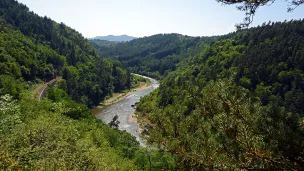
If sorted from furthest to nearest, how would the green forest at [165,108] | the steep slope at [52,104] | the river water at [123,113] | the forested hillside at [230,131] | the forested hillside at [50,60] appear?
the forested hillside at [50,60], the river water at [123,113], the steep slope at [52,104], the green forest at [165,108], the forested hillside at [230,131]

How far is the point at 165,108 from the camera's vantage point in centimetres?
1506

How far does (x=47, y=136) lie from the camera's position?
1934 cm

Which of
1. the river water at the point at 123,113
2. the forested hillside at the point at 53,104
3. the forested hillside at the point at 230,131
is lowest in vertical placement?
the river water at the point at 123,113

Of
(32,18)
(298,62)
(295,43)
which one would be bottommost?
(298,62)

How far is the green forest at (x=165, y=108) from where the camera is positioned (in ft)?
22.1

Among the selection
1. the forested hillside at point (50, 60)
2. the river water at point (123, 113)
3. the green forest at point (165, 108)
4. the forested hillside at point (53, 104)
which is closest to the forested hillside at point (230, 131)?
the green forest at point (165, 108)

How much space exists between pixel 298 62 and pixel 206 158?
263 ft

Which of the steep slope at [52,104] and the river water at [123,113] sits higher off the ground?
the steep slope at [52,104]

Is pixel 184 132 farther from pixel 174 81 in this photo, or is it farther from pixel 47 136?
pixel 174 81

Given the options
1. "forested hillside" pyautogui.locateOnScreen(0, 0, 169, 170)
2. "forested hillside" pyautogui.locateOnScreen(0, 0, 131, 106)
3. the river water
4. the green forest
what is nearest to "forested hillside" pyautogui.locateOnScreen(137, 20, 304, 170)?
the green forest

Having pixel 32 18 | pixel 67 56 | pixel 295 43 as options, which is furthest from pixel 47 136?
pixel 32 18

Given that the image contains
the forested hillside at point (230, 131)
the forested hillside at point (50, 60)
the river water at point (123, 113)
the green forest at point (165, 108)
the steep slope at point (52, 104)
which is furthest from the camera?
the forested hillside at point (50, 60)

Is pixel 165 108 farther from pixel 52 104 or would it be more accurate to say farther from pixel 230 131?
pixel 52 104

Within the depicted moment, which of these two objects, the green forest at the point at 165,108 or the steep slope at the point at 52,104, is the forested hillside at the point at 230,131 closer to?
the green forest at the point at 165,108
